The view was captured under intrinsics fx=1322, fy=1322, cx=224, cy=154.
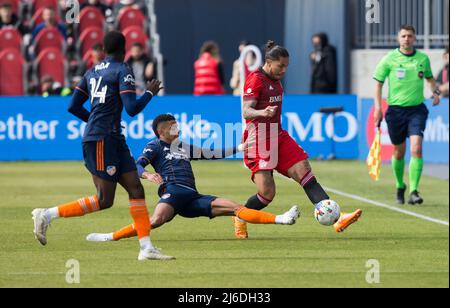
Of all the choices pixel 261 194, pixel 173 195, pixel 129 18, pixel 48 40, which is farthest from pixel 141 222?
pixel 129 18

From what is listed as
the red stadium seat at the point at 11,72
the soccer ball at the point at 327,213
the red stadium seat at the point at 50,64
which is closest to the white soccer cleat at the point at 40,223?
the soccer ball at the point at 327,213

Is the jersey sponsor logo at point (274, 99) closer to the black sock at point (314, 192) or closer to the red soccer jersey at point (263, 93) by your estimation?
the red soccer jersey at point (263, 93)

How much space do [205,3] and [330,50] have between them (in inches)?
237

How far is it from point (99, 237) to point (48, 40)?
54.2ft

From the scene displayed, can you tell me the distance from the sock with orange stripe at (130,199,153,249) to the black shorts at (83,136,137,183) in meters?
0.31

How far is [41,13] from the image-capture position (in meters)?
30.1

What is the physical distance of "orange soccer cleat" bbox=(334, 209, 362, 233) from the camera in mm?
13023

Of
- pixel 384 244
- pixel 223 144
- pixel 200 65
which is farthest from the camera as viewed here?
pixel 200 65

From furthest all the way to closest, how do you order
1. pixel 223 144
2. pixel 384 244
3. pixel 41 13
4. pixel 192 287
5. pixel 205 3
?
1. pixel 205 3
2. pixel 41 13
3. pixel 223 144
4. pixel 384 244
5. pixel 192 287

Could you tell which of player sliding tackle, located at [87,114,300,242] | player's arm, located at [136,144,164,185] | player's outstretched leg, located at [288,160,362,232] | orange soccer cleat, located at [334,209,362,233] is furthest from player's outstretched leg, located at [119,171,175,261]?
orange soccer cleat, located at [334,209,362,233]

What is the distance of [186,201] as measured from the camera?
1295 cm

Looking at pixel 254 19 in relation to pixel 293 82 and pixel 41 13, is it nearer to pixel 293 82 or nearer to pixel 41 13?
pixel 293 82

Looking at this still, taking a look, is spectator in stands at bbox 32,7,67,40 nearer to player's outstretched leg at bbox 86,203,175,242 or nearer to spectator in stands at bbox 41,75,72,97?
spectator in stands at bbox 41,75,72,97

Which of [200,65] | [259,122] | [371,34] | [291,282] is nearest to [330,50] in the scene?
[371,34]
